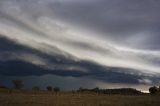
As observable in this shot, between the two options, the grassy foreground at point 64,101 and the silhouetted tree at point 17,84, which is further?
the silhouetted tree at point 17,84

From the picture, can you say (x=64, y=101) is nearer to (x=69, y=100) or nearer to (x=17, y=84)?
(x=69, y=100)

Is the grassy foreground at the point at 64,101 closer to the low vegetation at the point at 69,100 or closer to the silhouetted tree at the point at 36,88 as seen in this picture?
the low vegetation at the point at 69,100

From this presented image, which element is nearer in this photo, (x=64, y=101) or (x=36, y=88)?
(x=64, y=101)

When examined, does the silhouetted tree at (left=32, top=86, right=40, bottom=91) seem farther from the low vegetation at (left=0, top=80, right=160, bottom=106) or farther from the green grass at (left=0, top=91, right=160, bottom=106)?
the green grass at (left=0, top=91, right=160, bottom=106)

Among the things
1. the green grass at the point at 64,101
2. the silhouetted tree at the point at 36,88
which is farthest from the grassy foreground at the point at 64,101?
the silhouetted tree at the point at 36,88

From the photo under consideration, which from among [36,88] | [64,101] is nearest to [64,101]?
[64,101]

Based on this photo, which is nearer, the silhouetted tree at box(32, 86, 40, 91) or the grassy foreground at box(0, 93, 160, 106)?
the grassy foreground at box(0, 93, 160, 106)

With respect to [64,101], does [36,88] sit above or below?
above

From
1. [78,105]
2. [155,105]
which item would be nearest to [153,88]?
[155,105]

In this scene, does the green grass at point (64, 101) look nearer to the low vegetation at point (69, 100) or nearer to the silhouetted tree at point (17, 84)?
the low vegetation at point (69, 100)

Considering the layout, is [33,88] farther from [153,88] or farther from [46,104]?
[46,104]

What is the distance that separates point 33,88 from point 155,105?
3118 inches

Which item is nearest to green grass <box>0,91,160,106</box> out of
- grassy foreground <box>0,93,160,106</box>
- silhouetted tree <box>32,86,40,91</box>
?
grassy foreground <box>0,93,160,106</box>

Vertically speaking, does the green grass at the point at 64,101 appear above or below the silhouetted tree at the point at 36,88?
below
